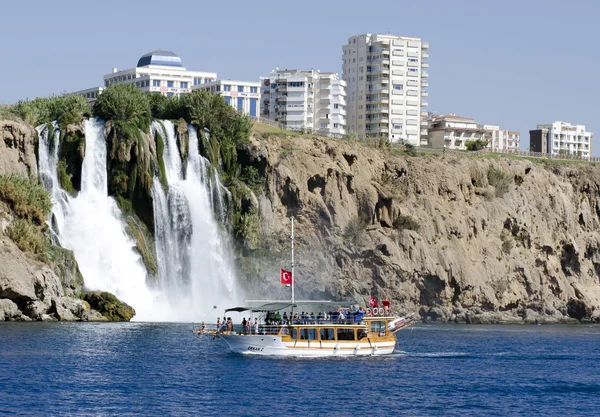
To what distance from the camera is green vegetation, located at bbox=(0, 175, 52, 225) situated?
10756 cm

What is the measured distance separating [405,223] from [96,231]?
4297 cm

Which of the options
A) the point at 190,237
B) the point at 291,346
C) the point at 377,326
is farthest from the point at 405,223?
the point at 291,346

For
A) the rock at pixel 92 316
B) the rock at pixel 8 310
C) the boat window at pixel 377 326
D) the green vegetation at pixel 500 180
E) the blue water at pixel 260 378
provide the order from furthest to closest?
the green vegetation at pixel 500 180 → the rock at pixel 92 316 → the rock at pixel 8 310 → the boat window at pixel 377 326 → the blue water at pixel 260 378

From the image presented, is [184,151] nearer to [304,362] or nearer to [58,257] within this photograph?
[58,257]

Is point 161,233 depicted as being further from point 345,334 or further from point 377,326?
point 345,334

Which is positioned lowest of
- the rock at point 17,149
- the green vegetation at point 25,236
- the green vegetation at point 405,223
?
the green vegetation at point 25,236

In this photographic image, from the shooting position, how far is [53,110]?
128m

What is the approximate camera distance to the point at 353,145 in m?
149

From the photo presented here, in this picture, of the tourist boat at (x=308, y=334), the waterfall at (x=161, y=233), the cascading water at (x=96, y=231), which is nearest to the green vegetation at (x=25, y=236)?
the waterfall at (x=161, y=233)

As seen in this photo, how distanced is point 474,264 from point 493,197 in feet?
46.4

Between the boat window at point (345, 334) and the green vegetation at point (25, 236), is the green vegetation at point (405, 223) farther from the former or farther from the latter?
the boat window at point (345, 334)

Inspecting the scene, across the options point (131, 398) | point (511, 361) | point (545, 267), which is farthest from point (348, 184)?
point (131, 398)

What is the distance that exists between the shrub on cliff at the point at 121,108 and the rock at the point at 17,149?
11874mm

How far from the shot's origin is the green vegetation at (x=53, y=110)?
404 feet
